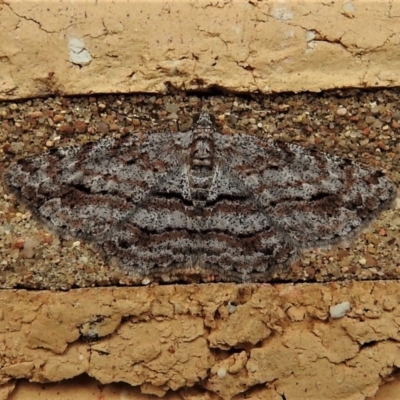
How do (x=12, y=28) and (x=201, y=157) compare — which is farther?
(x=201, y=157)

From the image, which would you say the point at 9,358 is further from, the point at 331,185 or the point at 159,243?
the point at 331,185

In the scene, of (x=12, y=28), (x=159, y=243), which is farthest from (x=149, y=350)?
(x=12, y=28)

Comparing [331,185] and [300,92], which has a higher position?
[300,92]

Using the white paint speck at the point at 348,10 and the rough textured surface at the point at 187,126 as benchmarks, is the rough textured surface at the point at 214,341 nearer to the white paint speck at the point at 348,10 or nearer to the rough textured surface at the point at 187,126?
the rough textured surface at the point at 187,126

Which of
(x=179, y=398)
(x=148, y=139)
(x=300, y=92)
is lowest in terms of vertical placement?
(x=179, y=398)

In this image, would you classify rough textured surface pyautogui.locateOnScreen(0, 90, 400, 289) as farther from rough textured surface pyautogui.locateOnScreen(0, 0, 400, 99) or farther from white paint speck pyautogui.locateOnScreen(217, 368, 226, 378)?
white paint speck pyautogui.locateOnScreen(217, 368, 226, 378)

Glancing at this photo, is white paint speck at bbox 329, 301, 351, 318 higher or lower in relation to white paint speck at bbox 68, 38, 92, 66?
lower

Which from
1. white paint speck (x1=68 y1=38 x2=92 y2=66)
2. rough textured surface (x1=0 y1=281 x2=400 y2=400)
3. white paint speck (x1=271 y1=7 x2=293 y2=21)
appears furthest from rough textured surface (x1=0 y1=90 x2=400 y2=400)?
white paint speck (x1=271 y1=7 x2=293 y2=21)
